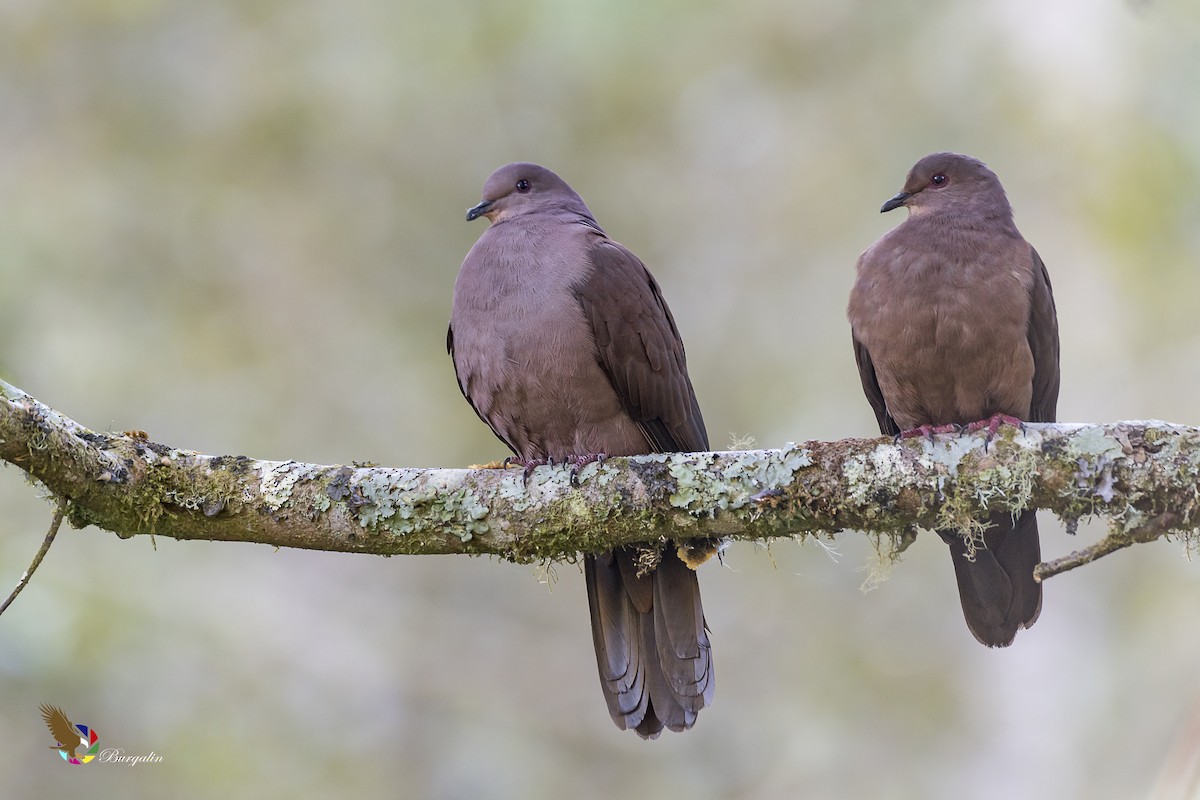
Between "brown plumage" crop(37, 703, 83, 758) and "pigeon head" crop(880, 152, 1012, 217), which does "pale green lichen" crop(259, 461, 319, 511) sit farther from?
"brown plumage" crop(37, 703, 83, 758)

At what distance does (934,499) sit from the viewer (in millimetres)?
3473

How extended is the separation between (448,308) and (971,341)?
5.48 metres

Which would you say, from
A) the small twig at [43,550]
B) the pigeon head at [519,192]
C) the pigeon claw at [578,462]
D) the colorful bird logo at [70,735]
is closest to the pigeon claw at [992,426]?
the pigeon claw at [578,462]

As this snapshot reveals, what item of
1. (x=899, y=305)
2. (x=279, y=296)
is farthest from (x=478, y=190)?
(x=899, y=305)

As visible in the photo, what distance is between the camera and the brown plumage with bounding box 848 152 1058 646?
4.31m

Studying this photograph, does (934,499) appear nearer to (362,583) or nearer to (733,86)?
(362,583)

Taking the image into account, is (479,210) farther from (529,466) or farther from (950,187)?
(950,187)

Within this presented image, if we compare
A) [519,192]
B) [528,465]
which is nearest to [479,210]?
[519,192]

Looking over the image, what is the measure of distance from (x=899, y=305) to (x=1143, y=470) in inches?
50.2

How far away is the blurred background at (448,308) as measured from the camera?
25.5 feet

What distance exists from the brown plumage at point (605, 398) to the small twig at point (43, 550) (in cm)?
157

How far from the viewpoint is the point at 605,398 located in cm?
446

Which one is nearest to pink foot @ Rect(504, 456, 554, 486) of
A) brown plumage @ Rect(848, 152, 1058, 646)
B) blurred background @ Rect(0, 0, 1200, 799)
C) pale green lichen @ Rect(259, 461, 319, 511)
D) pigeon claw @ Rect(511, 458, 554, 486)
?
pigeon claw @ Rect(511, 458, 554, 486)

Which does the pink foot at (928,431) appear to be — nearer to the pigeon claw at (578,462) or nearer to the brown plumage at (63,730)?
the pigeon claw at (578,462)
